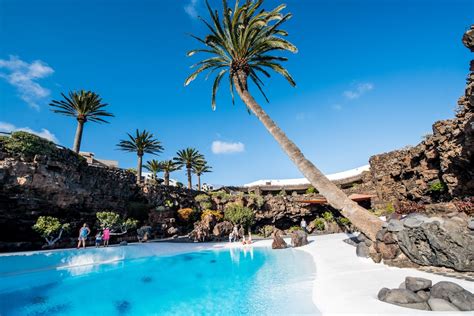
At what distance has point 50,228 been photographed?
1620 centimetres

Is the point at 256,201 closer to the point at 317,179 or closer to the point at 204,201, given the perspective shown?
the point at 204,201

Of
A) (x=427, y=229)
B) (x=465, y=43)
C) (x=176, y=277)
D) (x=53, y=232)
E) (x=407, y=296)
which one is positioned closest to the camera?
(x=407, y=296)

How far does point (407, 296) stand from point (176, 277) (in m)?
9.22

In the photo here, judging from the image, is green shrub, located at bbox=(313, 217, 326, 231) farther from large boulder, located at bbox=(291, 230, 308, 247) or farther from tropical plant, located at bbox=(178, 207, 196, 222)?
tropical plant, located at bbox=(178, 207, 196, 222)

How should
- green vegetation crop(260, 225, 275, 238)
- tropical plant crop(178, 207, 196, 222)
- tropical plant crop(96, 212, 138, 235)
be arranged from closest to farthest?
tropical plant crop(96, 212, 138, 235), tropical plant crop(178, 207, 196, 222), green vegetation crop(260, 225, 275, 238)

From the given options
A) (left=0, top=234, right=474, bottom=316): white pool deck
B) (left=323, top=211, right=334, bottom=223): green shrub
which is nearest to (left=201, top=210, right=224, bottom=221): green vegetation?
(left=323, top=211, right=334, bottom=223): green shrub

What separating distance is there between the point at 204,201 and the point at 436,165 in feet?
75.7

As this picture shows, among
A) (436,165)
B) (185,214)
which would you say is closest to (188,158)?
(185,214)

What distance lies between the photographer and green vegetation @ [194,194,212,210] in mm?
28781

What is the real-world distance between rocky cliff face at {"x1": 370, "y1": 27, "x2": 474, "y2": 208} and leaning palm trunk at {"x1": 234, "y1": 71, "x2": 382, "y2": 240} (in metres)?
6.42

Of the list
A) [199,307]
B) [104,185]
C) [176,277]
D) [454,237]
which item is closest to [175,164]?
[104,185]

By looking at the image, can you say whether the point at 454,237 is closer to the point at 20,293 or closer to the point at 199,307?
the point at 199,307

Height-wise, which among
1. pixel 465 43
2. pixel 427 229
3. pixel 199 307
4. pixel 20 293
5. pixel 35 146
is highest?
pixel 35 146

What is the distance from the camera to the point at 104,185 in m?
22.2
